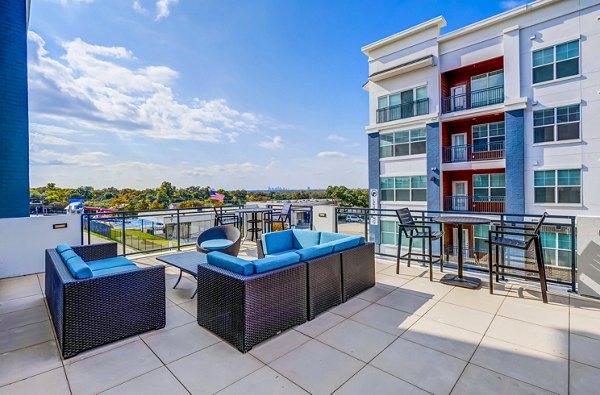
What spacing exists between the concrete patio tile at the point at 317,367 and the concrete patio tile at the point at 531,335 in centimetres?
139

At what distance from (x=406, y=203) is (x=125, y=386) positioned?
14425mm

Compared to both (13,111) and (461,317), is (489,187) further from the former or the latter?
(13,111)

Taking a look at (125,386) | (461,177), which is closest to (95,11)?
(125,386)

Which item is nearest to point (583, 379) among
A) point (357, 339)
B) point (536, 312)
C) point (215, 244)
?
point (536, 312)

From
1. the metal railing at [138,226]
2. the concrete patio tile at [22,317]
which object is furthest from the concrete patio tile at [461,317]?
the concrete patio tile at [22,317]

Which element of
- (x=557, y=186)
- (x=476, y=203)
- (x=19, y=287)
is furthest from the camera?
(x=476, y=203)

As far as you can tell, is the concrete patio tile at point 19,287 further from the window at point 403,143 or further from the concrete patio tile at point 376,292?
the window at point 403,143

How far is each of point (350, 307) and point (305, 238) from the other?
1.43 meters

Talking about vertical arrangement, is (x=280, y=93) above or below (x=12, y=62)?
above

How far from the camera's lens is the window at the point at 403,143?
46.1 ft

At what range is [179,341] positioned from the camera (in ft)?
8.30

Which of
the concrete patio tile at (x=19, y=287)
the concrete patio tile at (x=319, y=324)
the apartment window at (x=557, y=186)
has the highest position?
the apartment window at (x=557, y=186)

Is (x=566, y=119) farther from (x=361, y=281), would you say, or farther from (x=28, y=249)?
(x=28, y=249)

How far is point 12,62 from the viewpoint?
5.13 metres
